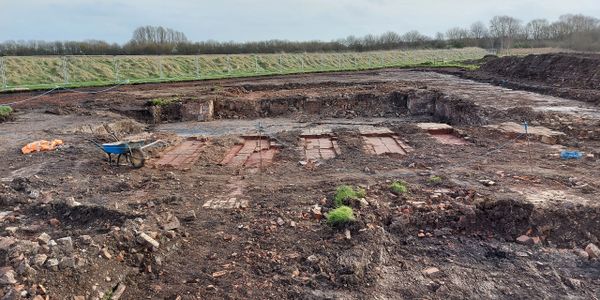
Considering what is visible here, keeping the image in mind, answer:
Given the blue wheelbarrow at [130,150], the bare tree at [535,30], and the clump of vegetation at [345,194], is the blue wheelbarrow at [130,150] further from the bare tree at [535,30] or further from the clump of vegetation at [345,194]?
the bare tree at [535,30]

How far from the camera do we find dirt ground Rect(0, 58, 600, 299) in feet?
12.7

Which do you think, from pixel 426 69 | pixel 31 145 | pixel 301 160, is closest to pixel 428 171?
pixel 301 160

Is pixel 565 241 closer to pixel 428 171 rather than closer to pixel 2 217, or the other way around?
pixel 428 171

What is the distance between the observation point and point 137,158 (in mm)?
7816

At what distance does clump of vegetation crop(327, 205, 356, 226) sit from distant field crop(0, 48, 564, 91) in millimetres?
20515

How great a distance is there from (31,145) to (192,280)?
6.72m

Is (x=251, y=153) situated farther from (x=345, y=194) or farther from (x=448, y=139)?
(x=448, y=139)

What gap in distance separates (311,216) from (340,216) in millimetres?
492

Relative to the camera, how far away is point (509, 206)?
16.7 ft

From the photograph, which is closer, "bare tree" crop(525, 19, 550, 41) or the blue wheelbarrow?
the blue wheelbarrow

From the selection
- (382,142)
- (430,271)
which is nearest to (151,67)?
(382,142)

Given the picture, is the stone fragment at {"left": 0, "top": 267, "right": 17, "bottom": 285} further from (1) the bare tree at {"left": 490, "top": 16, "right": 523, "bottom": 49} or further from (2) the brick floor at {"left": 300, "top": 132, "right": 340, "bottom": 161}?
(1) the bare tree at {"left": 490, "top": 16, "right": 523, "bottom": 49}

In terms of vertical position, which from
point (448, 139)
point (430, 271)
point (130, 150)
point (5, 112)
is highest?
point (5, 112)

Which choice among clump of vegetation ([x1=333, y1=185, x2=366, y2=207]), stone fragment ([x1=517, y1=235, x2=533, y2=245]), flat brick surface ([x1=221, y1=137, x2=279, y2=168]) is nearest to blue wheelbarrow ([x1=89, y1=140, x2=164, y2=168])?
Answer: flat brick surface ([x1=221, y1=137, x2=279, y2=168])
